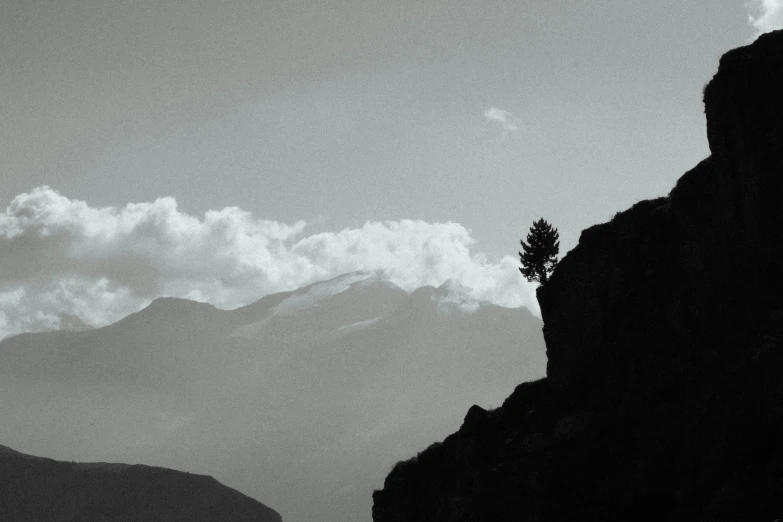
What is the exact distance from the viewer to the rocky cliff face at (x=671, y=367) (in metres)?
35.2

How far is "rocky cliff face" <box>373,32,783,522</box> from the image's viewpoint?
3522cm

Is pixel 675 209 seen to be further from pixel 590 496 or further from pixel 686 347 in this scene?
pixel 590 496

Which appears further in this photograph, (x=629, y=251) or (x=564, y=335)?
(x=564, y=335)

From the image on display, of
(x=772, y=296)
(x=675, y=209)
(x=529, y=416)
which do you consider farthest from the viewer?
(x=529, y=416)

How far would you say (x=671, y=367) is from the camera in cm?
4575

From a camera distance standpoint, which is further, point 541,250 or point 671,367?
point 541,250

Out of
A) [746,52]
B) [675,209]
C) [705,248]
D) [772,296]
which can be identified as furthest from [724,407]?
[746,52]

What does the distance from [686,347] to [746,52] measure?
58.2 ft

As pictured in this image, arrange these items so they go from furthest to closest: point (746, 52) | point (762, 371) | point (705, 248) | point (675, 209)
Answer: point (675, 209)
point (705, 248)
point (746, 52)
point (762, 371)

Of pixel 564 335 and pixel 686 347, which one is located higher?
pixel 564 335

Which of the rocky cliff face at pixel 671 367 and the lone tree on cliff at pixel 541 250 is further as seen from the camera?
the lone tree on cliff at pixel 541 250

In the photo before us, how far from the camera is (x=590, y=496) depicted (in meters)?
42.8

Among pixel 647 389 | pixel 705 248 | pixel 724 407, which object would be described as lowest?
pixel 724 407

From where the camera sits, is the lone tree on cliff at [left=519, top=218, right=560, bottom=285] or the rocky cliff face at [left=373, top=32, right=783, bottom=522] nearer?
the rocky cliff face at [left=373, top=32, right=783, bottom=522]
